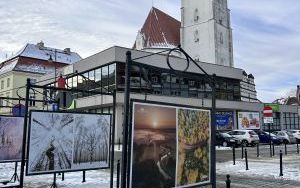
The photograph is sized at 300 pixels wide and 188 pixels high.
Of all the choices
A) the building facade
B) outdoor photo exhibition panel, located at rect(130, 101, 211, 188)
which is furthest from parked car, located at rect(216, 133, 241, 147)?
outdoor photo exhibition panel, located at rect(130, 101, 211, 188)

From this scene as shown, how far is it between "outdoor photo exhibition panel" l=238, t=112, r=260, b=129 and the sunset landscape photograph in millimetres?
48399

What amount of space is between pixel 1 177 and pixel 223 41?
236 feet

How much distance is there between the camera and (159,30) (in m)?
77.1

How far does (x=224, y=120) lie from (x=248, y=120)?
212 inches

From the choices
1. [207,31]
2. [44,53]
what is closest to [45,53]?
[44,53]

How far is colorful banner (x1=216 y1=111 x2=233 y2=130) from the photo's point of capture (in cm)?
5109

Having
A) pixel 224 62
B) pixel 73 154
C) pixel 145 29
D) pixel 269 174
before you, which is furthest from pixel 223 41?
pixel 73 154

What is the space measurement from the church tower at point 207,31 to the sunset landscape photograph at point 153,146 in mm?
72142

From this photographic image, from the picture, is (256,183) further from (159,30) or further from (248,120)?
(159,30)

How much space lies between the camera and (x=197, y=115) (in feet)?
25.0

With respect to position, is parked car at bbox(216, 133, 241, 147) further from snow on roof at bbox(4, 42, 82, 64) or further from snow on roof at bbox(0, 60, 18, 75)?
snow on roof at bbox(0, 60, 18, 75)

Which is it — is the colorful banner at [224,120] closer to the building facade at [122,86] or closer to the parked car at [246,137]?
the building facade at [122,86]

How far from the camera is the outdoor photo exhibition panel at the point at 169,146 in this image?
6164 millimetres

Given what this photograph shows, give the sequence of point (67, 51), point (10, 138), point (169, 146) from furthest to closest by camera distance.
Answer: point (67, 51)
point (10, 138)
point (169, 146)
